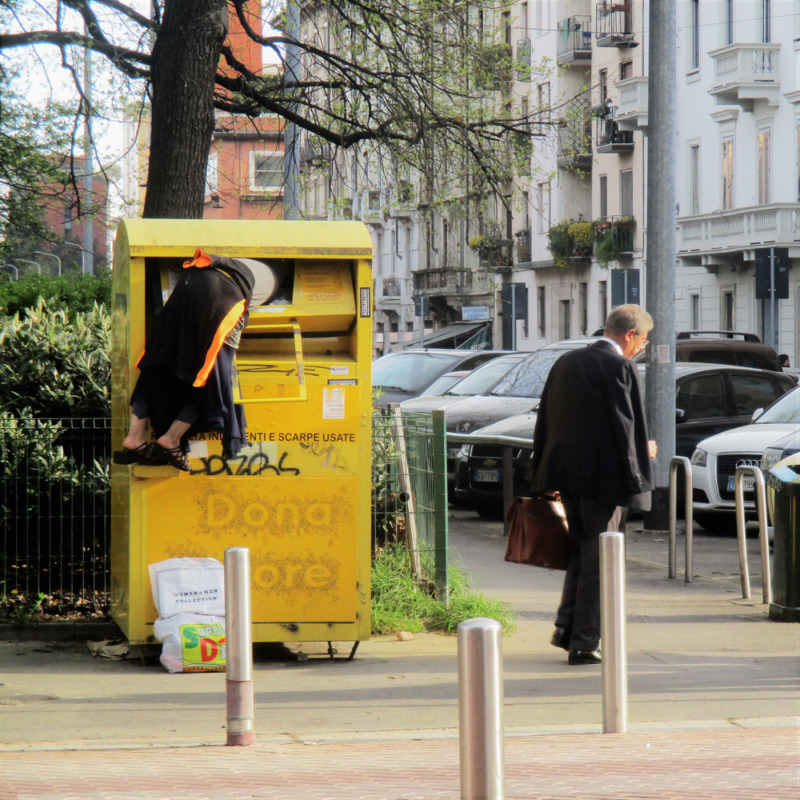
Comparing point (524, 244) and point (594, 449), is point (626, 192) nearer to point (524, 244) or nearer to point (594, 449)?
point (524, 244)

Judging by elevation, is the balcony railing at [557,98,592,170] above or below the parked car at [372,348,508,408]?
above

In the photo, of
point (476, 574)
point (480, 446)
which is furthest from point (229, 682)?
point (480, 446)

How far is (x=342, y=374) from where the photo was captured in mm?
7371

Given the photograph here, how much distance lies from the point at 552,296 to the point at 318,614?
45.7 metres

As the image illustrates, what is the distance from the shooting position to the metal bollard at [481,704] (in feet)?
10.6

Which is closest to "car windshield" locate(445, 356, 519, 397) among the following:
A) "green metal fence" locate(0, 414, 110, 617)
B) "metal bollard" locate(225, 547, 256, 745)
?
"green metal fence" locate(0, 414, 110, 617)

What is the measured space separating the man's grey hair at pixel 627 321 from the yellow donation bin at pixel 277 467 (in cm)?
131

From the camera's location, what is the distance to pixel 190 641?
705 centimetres

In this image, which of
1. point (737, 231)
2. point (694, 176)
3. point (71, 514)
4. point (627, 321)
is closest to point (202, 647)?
point (71, 514)

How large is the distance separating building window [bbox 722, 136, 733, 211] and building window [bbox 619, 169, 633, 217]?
213 inches

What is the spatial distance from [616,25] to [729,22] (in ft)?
20.3

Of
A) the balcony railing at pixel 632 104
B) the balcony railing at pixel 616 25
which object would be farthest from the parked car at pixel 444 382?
the balcony railing at pixel 616 25

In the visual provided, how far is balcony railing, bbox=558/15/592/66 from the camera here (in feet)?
160

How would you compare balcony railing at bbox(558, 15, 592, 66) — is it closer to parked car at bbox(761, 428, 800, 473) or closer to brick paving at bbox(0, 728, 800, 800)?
parked car at bbox(761, 428, 800, 473)
